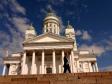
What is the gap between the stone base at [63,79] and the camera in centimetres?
894

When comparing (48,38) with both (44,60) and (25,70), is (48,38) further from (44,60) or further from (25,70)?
(25,70)

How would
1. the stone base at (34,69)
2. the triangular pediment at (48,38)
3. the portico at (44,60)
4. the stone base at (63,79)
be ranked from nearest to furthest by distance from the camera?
the stone base at (63,79), the stone base at (34,69), the portico at (44,60), the triangular pediment at (48,38)

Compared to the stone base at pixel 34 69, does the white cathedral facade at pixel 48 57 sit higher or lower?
higher

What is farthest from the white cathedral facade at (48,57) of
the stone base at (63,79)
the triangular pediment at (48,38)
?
the stone base at (63,79)

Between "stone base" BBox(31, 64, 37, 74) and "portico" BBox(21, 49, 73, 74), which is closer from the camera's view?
"stone base" BBox(31, 64, 37, 74)

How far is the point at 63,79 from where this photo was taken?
9.10 m

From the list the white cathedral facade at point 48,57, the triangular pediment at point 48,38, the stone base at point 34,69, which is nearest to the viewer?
the stone base at point 34,69

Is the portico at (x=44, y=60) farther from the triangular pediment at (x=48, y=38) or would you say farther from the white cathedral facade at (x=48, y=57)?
the triangular pediment at (x=48, y=38)

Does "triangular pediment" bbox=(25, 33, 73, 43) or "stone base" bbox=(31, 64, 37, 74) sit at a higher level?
"triangular pediment" bbox=(25, 33, 73, 43)

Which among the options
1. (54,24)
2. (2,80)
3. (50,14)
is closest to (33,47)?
(54,24)

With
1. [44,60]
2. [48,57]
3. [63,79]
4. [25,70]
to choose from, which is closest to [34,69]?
[25,70]

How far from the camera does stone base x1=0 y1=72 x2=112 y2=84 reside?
29.3 ft

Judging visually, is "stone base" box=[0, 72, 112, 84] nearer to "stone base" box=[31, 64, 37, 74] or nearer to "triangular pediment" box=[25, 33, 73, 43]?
"stone base" box=[31, 64, 37, 74]

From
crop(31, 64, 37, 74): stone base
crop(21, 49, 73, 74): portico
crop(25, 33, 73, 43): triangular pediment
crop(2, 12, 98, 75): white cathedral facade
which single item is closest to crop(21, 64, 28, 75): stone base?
crop(2, 12, 98, 75): white cathedral facade
